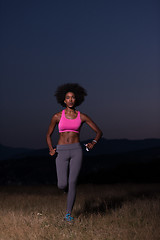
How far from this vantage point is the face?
25.0 feet

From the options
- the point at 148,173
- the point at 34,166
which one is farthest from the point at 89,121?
the point at 34,166

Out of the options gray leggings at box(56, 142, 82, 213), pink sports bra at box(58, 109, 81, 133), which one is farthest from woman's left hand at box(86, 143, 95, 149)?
pink sports bra at box(58, 109, 81, 133)

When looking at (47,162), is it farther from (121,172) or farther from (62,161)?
(62,161)

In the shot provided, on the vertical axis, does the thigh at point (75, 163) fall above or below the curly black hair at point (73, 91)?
below

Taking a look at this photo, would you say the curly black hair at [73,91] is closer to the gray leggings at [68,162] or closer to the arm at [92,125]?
the arm at [92,125]

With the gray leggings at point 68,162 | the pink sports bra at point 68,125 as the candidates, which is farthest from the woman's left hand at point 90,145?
the pink sports bra at point 68,125

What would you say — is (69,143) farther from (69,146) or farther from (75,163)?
(75,163)

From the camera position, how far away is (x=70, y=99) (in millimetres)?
7660

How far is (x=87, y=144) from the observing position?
7.27m

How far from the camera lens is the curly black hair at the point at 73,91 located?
7.89 metres

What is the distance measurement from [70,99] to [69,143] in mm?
953

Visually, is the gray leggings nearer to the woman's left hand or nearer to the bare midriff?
the bare midriff

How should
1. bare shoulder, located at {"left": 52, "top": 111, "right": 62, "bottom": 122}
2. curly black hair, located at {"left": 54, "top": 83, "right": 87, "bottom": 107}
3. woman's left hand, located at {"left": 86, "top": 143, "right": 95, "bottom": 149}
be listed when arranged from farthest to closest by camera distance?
curly black hair, located at {"left": 54, "top": 83, "right": 87, "bottom": 107}, bare shoulder, located at {"left": 52, "top": 111, "right": 62, "bottom": 122}, woman's left hand, located at {"left": 86, "top": 143, "right": 95, "bottom": 149}

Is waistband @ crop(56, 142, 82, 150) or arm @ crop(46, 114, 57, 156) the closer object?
waistband @ crop(56, 142, 82, 150)
